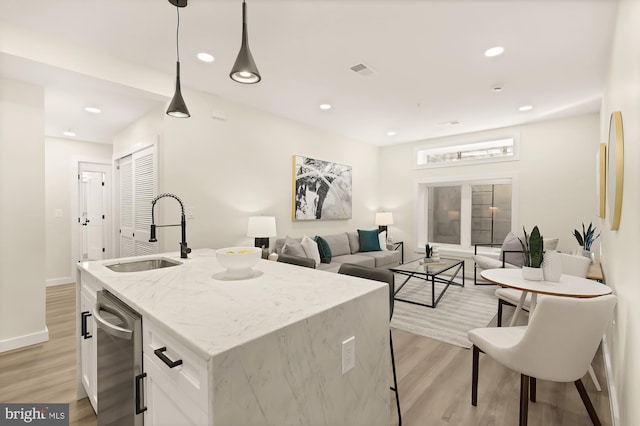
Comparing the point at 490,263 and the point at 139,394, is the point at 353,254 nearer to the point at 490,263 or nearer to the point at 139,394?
the point at 490,263

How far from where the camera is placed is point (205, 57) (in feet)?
9.48

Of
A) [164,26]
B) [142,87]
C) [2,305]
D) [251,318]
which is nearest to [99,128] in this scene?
[142,87]

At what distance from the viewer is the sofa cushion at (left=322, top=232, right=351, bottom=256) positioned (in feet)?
17.0

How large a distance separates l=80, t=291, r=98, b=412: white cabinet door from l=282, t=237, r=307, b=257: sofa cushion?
2395 millimetres

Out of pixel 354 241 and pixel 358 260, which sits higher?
pixel 354 241

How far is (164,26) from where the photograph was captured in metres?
2.43

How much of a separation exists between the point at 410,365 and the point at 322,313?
1822 mm

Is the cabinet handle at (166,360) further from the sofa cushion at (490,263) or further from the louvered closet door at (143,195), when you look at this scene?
the sofa cushion at (490,263)

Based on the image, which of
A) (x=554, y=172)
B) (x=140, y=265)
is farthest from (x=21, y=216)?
(x=554, y=172)

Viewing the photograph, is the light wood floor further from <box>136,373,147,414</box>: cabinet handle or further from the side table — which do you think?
the side table

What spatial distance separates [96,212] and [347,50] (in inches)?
229

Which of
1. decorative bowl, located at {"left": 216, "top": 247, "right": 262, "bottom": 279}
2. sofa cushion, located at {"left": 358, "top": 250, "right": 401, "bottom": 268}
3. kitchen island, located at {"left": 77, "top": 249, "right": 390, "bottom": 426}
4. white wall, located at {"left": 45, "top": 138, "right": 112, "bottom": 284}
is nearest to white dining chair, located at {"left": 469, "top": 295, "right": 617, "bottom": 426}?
kitchen island, located at {"left": 77, "top": 249, "right": 390, "bottom": 426}

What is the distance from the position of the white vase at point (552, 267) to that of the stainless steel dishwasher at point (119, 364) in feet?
8.57

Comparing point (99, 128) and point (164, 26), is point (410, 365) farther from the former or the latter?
point (99, 128)
